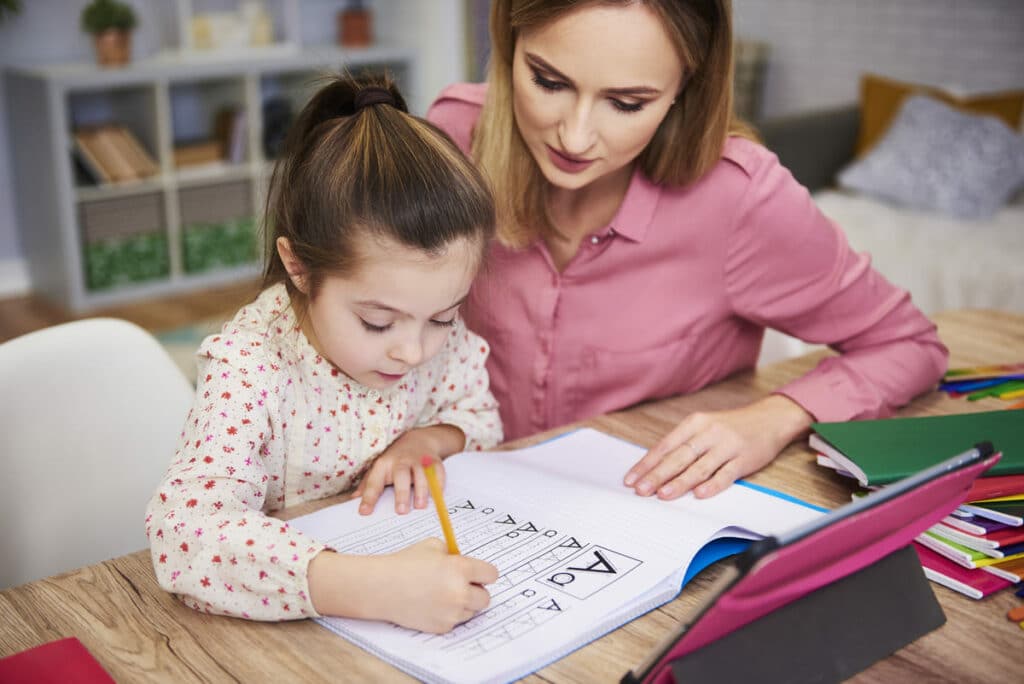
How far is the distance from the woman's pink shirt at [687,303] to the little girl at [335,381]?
27 centimetres

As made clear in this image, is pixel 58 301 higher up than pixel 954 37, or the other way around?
pixel 954 37

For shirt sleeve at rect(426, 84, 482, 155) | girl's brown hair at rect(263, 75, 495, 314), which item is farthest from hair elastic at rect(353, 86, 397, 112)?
shirt sleeve at rect(426, 84, 482, 155)

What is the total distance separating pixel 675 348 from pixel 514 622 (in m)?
0.69

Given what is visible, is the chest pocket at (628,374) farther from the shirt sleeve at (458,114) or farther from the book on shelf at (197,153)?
the book on shelf at (197,153)

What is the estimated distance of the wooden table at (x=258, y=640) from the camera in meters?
0.80

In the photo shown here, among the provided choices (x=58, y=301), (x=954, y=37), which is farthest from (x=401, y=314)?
(x=954, y=37)

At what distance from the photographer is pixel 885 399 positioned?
1333 mm

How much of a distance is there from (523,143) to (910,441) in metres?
0.61

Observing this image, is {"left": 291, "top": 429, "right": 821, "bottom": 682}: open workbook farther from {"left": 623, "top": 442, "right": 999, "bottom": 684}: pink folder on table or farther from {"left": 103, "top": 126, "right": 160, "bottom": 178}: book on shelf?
{"left": 103, "top": 126, "right": 160, "bottom": 178}: book on shelf

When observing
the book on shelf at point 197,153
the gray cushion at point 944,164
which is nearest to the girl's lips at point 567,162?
the gray cushion at point 944,164

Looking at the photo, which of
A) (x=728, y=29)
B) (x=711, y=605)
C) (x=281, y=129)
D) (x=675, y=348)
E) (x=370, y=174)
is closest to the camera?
(x=711, y=605)

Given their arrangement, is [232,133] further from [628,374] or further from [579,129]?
[579,129]

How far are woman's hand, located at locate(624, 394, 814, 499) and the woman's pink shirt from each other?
0.50 ft

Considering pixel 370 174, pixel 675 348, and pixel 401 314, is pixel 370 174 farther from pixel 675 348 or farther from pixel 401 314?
pixel 675 348
